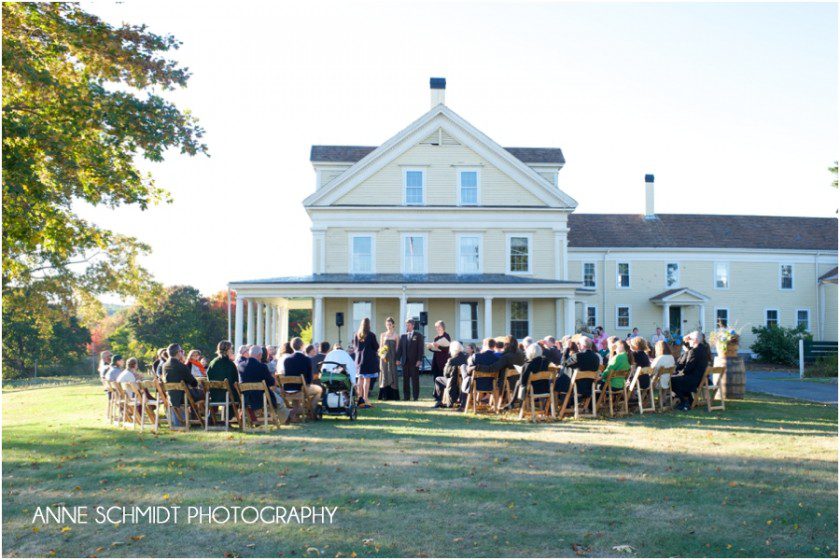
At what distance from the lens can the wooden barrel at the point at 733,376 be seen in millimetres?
16703

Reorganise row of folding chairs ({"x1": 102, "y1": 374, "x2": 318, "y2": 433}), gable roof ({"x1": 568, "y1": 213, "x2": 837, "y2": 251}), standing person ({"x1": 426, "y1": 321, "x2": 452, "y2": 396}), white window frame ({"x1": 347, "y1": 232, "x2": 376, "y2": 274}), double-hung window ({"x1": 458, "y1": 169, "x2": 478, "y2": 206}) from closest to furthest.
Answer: row of folding chairs ({"x1": 102, "y1": 374, "x2": 318, "y2": 433})
standing person ({"x1": 426, "y1": 321, "x2": 452, "y2": 396})
white window frame ({"x1": 347, "y1": 232, "x2": 376, "y2": 274})
double-hung window ({"x1": 458, "y1": 169, "x2": 478, "y2": 206})
gable roof ({"x1": 568, "y1": 213, "x2": 837, "y2": 251})

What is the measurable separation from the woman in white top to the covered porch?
13819mm

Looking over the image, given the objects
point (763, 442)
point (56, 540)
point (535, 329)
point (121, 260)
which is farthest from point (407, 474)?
point (121, 260)

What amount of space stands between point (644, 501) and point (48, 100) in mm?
11843

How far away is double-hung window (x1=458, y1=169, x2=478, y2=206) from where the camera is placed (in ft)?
104

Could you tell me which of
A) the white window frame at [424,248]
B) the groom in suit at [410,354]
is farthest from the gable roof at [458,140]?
the groom in suit at [410,354]

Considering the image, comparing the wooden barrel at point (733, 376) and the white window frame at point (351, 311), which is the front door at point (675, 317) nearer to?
the white window frame at point (351, 311)

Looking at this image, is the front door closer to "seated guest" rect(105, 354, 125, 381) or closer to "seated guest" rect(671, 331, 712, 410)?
"seated guest" rect(671, 331, 712, 410)

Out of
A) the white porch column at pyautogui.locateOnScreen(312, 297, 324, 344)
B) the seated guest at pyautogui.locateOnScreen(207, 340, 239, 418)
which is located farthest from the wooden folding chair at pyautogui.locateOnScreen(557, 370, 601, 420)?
the white porch column at pyautogui.locateOnScreen(312, 297, 324, 344)

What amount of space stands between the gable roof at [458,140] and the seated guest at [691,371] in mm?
17414

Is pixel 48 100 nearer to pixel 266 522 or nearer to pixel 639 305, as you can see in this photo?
pixel 266 522

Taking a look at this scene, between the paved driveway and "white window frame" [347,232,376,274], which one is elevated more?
"white window frame" [347,232,376,274]

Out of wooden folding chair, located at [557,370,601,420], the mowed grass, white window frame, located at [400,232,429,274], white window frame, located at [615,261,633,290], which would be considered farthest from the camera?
white window frame, located at [615,261,633,290]

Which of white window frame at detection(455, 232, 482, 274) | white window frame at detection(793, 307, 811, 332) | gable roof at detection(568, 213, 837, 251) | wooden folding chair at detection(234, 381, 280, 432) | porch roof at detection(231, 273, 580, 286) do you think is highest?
gable roof at detection(568, 213, 837, 251)
